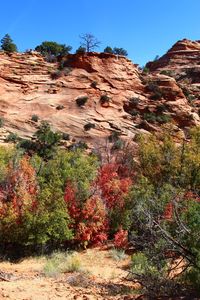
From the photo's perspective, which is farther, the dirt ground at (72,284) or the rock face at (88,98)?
the rock face at (88,98)

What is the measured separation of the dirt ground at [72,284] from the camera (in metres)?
13.2

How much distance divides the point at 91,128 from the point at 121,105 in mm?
7311

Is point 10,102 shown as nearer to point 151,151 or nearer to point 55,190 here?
point 151,151

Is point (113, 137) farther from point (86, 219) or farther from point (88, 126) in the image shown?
point (86, 219)

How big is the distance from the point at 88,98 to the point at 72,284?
136 feet

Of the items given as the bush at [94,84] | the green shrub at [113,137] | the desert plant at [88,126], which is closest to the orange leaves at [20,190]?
the green shrub at [113,137]

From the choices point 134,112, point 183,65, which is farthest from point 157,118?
point 183,65

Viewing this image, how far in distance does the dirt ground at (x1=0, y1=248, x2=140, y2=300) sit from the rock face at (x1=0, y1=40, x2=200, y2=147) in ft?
87.9

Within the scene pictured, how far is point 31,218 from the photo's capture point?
23.3m

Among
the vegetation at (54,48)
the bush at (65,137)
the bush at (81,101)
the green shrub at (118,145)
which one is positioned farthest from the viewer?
A: the vegetation at (54,48)

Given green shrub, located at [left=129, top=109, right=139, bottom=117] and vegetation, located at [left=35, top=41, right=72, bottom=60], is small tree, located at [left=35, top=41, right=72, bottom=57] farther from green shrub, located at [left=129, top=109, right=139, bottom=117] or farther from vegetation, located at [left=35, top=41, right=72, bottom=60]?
green shrub, located at [left=129, top=109, right=139, bottom=117]

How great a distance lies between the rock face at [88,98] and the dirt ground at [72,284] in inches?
1054

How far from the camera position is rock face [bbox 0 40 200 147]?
168 ft

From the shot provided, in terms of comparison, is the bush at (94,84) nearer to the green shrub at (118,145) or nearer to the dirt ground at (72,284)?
the green shrub at (118,145)
